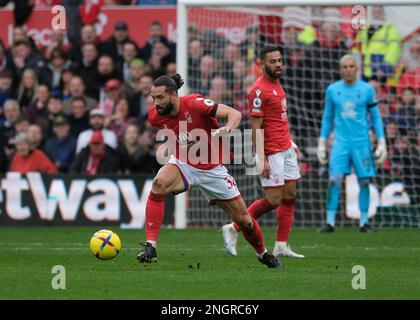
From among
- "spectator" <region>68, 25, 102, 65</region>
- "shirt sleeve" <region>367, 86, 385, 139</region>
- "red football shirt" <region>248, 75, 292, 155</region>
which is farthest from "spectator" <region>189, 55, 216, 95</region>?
"red football shirt" <region>248, 75, 292, 155</region>

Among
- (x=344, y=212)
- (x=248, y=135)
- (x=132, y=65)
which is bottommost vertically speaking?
(x=344, y=212)

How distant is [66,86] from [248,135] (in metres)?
3.69

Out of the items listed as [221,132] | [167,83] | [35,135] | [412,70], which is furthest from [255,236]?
[35,135]

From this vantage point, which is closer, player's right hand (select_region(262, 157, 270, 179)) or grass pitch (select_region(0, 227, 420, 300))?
grass pitch (select_region(0, 227, 420, 300))

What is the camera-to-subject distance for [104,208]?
1639 cm

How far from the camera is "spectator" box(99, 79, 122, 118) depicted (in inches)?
705

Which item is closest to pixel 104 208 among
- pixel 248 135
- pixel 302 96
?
pixel 248 135

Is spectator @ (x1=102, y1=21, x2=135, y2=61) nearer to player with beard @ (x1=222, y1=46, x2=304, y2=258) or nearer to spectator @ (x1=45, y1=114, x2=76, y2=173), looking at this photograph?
spectator @ (x1=45, y1=114, x2=76, y2=173)

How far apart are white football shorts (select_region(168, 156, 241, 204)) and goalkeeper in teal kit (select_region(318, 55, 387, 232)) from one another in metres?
5.20

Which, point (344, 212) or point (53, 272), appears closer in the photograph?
point (53, 272)

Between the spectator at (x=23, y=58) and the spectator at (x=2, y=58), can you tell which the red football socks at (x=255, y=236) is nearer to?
the spectator at (x=23, y=58)

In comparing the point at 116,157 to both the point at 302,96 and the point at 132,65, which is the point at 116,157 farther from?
the point at 302,96

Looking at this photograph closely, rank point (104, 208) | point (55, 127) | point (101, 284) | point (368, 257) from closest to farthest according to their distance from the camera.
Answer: point (101, 284) → point (368, 257) → point (104, 208) → point (55, 127)

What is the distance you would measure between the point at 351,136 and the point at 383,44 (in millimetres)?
2390
